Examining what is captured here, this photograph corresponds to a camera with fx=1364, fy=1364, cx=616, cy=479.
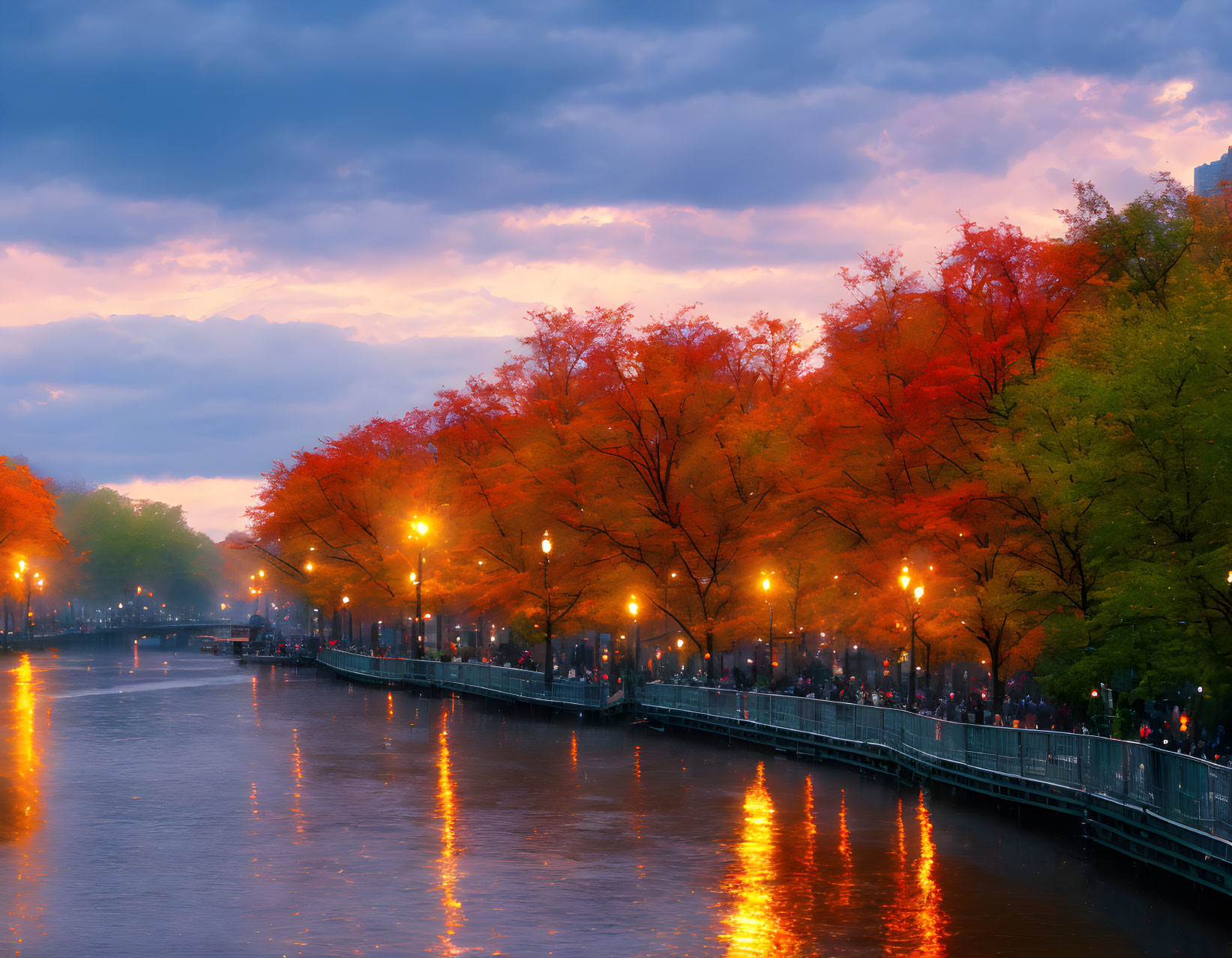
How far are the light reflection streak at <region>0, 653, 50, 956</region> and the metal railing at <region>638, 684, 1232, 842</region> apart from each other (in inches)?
562

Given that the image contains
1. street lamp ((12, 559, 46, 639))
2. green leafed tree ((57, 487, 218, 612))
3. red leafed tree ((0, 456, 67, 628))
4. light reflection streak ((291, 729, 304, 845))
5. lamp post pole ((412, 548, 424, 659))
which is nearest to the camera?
light reflection streak ((291, 729, 304, 845))

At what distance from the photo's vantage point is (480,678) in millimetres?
58312

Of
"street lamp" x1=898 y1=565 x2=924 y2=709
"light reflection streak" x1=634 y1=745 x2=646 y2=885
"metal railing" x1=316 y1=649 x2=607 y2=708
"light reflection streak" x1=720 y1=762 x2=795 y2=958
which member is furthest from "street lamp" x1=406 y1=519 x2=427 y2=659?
"light reflection streak" x1=720 y1=762 x2=795 y2=958

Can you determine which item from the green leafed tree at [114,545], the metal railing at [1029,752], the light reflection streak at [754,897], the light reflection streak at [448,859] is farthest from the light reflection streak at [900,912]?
the green leafed tree at [114,545]

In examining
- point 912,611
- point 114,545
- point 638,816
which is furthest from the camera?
point 114,545

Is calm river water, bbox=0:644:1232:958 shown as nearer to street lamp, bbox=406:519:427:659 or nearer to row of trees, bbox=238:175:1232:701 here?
row of trees, bbox=238:175:1232:701

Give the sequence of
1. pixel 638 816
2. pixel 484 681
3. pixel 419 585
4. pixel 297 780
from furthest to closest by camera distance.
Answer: pixel 419 585 → pixel 484 681 → pixel 297 780 → pixel 638 816

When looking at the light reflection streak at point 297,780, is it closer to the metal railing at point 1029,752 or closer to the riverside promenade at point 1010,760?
the riverside promenade at point 1010,760

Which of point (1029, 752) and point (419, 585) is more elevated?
point (419, 585)

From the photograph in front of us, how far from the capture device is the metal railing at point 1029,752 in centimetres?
1816

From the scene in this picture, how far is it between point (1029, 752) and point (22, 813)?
18.0 metres

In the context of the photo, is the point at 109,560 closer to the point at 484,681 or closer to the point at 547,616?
the point at 484,681

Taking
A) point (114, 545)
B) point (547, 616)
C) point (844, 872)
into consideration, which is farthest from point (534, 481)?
point (114, 545)

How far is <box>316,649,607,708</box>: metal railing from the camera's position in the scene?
49.5m
